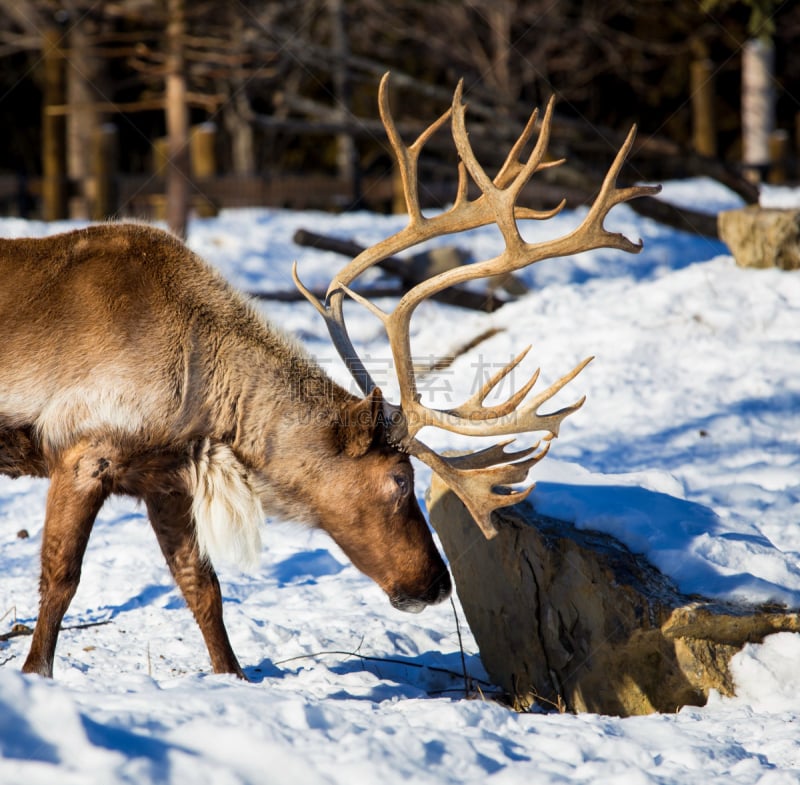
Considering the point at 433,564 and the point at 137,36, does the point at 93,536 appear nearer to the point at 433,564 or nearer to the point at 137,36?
the point at 433,564

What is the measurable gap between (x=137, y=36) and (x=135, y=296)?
781cm

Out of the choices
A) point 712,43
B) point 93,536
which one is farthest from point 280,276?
point 712,43

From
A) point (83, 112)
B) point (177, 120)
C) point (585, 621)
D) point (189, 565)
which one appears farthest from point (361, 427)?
point (83, 112)

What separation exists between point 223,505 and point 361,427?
20.9 inches

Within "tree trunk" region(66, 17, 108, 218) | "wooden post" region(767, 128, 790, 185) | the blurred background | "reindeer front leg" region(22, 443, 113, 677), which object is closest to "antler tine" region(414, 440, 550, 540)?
"reindeer front leg" region(22, 443, 113, 677)

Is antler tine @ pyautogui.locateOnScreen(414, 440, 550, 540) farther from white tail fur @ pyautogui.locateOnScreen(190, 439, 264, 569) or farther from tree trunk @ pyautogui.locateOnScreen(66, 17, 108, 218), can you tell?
tree trunk @ pyautogui.locateOnScreen(66, 17, 108, 218)

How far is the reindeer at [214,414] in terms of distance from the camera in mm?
3387

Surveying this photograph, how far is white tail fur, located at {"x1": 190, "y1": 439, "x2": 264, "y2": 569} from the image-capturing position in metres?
3.56

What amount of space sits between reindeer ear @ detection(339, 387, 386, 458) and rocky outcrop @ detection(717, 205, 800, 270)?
467 centimetres

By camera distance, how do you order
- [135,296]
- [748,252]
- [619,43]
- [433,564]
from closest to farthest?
[135,296] → [433,564] → [748,252] → [619,43]

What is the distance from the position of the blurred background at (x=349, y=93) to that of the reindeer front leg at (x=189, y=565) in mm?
5720

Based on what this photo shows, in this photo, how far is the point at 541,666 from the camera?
143 inches

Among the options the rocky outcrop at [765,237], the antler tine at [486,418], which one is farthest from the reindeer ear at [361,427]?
the rocky outcrop at [765,237]

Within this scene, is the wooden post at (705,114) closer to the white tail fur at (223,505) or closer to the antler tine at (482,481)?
the antler tine at (482,481)
